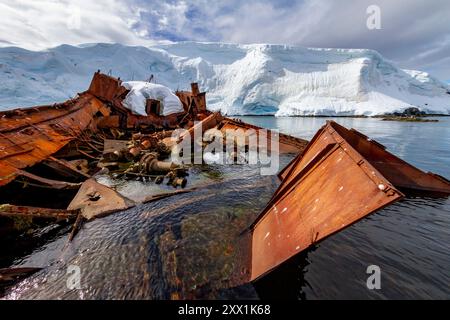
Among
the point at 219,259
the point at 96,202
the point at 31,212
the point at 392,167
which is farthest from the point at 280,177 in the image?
the point at 31,212

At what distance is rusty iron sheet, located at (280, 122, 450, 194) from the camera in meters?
4.53

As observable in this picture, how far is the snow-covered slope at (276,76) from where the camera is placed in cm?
5159

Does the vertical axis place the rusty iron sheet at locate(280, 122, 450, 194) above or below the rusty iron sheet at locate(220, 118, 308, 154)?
below

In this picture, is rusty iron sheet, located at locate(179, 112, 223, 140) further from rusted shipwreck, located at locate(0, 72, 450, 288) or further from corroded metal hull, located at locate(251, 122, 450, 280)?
corroded metal hull, located at locate(251, 122, 450, 280)

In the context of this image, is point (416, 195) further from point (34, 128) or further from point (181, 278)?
point (34, 128)

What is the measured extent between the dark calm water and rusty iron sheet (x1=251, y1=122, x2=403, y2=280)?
0.66 m

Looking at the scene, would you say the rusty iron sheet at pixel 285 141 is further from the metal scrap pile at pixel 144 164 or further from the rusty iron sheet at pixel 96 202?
the rusty iron sheet at pixel 96 202

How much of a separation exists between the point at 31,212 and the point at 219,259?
12.8 ft

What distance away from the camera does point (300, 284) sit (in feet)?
10.7

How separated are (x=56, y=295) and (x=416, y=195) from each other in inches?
350

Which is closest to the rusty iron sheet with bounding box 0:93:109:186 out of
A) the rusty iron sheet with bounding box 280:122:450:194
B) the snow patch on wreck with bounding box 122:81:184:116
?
the snow patch on wreck with bounding box 122:81:184:116

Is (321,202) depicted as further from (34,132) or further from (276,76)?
(276,76)

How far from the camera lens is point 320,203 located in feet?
8.84
